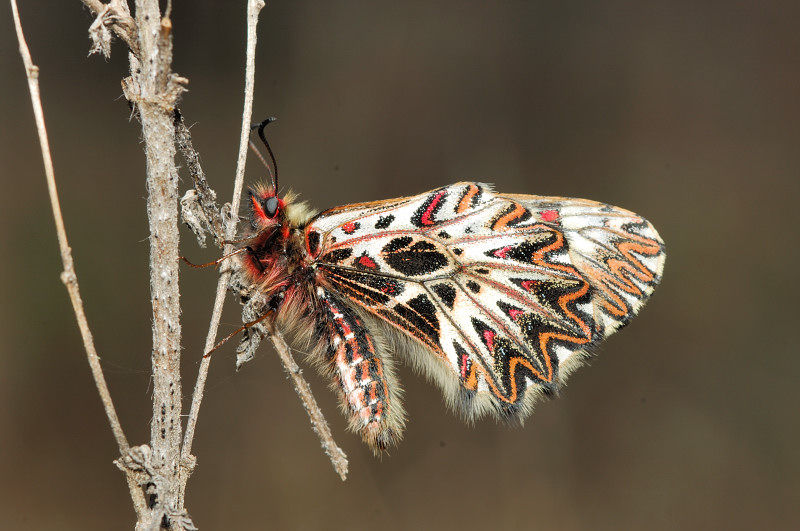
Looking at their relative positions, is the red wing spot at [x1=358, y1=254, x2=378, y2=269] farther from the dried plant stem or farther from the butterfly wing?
the dried plant stem

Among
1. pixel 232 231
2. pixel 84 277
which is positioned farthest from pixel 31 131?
pixel 232 231

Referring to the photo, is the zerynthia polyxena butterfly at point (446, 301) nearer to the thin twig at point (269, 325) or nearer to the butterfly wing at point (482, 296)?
the butterfly wing at point (482, 296)

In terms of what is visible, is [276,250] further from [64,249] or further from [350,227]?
[64,249]

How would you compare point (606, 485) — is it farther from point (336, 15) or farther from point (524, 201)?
point (336, 15)

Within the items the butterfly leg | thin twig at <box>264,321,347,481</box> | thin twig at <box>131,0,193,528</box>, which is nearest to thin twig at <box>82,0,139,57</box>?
thin twig at <box>131,0,193,528</box>

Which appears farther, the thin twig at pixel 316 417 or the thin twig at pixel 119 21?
the thin twig at pixel 316 417

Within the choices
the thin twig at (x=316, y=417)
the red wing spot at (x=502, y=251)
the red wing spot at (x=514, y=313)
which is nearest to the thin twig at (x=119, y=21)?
the thin twig at (x=316, y=417)

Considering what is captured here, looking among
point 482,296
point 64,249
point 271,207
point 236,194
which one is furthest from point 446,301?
point 64,249
